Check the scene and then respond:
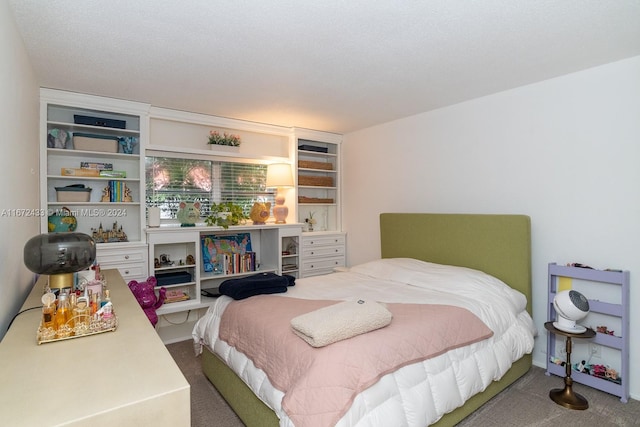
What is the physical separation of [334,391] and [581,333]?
6.11 feet

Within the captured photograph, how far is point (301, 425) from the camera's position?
141cm

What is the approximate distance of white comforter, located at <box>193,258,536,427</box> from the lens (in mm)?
1612

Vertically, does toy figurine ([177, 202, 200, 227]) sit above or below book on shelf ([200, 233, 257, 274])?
above

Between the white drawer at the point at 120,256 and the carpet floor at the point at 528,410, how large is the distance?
129cm

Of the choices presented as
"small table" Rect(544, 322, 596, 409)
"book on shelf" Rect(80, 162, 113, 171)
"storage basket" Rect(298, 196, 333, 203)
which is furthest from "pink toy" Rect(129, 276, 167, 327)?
"small table" Rect(544, 322, 596, 409)

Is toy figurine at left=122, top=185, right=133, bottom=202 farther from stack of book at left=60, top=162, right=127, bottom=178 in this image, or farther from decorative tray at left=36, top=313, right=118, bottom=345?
decorative tray at left=36, top=313, right=118, bottom=345

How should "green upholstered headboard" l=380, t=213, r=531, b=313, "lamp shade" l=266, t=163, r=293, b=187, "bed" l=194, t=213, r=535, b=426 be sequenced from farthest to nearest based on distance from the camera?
"lamp shade" l=266, t=163, r=293, b=187 < "green upholstered headboard" l=380, t=213, r=531, b=313 < "bed" l=194, t=213, r=535, b=426

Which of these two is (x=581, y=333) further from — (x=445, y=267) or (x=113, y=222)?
(x=113, y=222)

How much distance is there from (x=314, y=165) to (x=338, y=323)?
3.02 metres

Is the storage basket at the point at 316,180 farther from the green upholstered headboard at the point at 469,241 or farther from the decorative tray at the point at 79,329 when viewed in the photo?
the decorative tray at the point at 79,329

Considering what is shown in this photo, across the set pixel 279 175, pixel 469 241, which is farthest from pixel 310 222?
pixel 469 241

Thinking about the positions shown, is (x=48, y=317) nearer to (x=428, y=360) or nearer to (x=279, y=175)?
(x=428, y=360)

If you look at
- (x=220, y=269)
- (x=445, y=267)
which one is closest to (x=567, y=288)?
(x=445, y=267)

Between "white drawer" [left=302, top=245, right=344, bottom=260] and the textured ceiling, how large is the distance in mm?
1895
